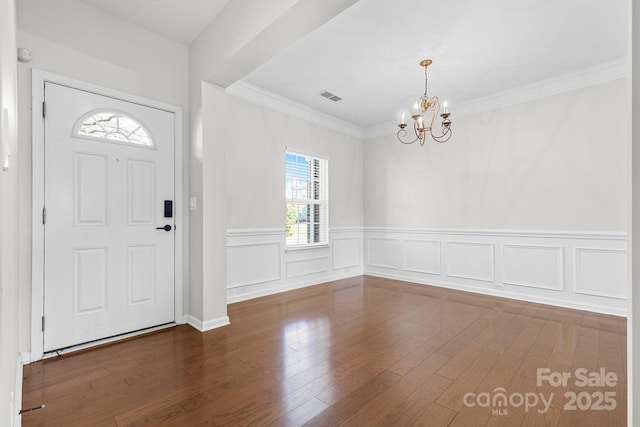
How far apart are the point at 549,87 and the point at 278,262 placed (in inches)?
164

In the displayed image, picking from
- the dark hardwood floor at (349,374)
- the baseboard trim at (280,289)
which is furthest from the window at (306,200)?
the dark hardwood floor at (349,374)

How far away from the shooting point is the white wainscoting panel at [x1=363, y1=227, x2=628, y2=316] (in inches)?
135

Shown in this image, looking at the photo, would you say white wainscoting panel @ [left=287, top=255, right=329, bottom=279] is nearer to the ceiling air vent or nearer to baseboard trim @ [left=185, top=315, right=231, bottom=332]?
baseboard trim @ [left=185, top=315, right=231, bottom=332]

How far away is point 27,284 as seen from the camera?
88.7 inches

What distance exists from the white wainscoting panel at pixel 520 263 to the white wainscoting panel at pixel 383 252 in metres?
0.02

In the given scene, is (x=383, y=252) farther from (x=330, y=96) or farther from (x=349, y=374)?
(x=349, y=374)

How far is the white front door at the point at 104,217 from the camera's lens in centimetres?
238

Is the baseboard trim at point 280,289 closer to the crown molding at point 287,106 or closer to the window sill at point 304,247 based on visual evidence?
the window sill at point 304,247

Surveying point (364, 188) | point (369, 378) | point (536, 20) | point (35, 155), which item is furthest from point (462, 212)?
point (35, 155)

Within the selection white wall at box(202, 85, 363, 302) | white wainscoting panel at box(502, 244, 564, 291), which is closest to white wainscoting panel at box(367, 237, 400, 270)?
white wall at box(202, 85, 363, 302)

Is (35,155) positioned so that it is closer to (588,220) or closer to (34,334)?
(34,334)

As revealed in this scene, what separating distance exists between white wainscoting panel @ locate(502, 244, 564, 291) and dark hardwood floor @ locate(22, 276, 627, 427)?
0.57 meters

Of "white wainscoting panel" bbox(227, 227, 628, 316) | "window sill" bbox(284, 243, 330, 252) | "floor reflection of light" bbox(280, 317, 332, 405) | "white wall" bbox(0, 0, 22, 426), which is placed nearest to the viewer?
"white wall" bbox(0, 0, 22, 426)

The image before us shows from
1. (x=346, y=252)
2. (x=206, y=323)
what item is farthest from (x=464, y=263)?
(x=206, y=323)
